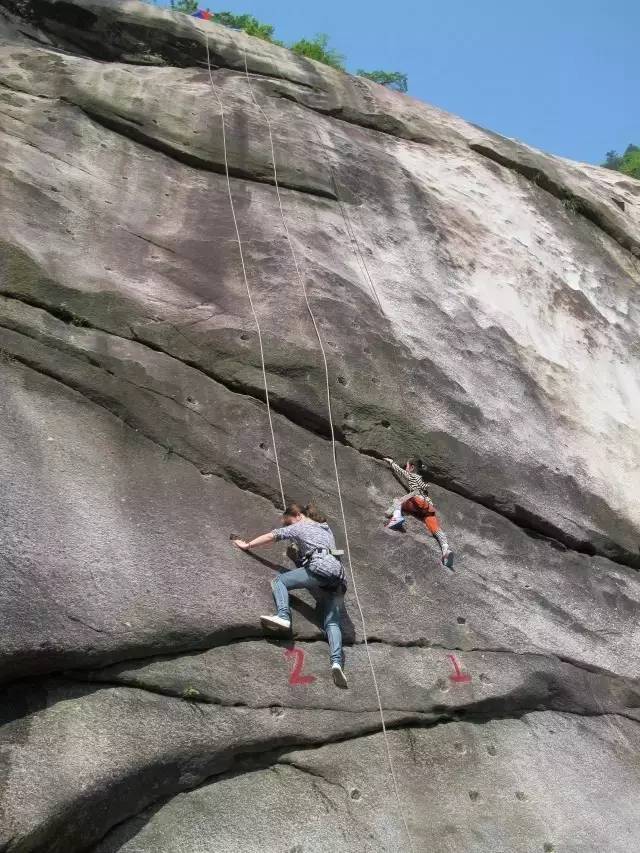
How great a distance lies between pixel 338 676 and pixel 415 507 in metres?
2.00

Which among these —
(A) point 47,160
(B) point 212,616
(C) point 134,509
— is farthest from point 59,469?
(A) point 47,160

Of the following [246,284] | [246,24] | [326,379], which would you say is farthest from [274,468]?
[246,24]

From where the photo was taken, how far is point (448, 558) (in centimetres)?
679

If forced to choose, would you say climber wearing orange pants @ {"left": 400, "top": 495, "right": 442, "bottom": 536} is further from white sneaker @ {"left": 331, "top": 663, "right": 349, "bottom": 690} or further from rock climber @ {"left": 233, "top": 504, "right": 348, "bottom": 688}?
white sneaker @ {"left": 331, "top": 663, "right": 349, "bottom": 690}

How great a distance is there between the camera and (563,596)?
7.28 m

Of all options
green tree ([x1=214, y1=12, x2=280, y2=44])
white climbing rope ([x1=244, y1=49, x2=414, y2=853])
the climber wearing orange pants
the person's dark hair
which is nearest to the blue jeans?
white climbing rope ([x1=244, y1=49, x2=414, y2=853])

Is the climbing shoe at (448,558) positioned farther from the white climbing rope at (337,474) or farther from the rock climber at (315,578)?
the rock climber at (315,578)

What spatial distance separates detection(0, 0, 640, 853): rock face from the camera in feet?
15.8

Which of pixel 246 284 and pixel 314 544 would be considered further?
pixel 246 284

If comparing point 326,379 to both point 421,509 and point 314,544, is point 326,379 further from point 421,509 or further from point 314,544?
point 314,544

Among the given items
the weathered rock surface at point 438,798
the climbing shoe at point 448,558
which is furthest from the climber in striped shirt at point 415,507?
the weathered rock surface at point 438,798

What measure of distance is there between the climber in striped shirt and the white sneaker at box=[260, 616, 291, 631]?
5.48ft

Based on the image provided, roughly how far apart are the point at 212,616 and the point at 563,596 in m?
3.60

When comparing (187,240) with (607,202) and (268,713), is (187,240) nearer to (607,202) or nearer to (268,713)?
(268,713)
